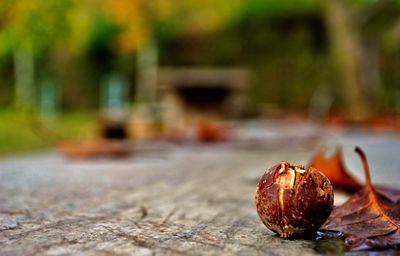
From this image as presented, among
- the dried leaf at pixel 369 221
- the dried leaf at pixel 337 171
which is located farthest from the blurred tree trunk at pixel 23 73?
the dried leaf at pixel 369 221

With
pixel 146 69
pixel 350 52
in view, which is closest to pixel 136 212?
pixel 350 52

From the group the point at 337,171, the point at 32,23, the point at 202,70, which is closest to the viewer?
the point at 337,171

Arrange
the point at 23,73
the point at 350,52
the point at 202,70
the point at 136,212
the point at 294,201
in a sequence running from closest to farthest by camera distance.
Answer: the point at 294,201 → the point at 136,212 → the point at 350,52 → the point at 202,70 → the point at 23,73

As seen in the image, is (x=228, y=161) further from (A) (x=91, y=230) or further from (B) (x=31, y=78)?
(B) (x=31, y=78)

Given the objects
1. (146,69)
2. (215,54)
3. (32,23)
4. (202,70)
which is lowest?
(202,70)

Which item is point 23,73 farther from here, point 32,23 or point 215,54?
point 32,23

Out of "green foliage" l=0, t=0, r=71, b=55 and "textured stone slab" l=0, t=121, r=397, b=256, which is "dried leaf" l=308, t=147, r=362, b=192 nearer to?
"textured stone slab" l=0, t=121, r=397, b=256
